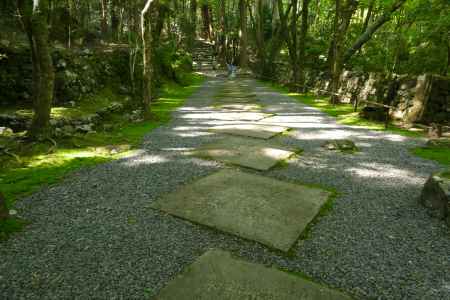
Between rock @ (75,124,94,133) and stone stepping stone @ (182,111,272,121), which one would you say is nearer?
rock @ (75,124,94,133)

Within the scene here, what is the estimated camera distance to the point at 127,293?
8.66 ft

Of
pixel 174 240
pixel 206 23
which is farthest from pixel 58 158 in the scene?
pixel 206 23

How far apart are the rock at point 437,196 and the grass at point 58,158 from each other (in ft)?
17.8

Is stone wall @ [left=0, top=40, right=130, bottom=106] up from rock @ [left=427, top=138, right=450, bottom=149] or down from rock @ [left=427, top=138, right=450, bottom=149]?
up

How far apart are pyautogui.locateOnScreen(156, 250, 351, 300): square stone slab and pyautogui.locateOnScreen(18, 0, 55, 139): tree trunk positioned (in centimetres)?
549

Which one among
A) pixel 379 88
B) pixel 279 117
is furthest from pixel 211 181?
pixel 379 88

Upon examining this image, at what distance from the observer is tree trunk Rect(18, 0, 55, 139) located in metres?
5.96

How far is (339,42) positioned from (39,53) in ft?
39.4

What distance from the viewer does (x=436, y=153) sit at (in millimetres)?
6902

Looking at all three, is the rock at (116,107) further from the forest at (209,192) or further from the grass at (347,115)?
the grass at (347,115)

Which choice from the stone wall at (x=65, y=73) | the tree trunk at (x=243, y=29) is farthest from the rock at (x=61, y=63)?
the tree trunk at (x=243, y=29)

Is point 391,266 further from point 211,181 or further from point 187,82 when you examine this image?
point 187,82

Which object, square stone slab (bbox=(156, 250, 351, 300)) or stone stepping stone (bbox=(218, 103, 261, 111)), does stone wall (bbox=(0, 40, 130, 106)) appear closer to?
stone stepping stone (bbox=(218, 103, 261, 111))

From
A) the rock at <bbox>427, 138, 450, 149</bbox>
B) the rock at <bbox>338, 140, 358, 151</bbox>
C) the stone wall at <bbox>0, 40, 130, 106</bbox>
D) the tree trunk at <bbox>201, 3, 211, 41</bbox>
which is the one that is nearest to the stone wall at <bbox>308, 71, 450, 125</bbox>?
the rock at <bbox>427, 138, 450, 149</bbox>
